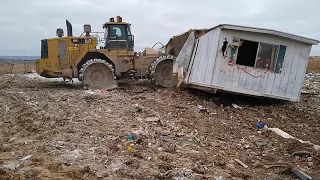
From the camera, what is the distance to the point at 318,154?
5008 millimetres

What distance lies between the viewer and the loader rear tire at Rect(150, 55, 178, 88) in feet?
36.2

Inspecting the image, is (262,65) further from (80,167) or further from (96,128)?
(80,167)

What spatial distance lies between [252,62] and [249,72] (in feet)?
1.15

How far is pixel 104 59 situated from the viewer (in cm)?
1109

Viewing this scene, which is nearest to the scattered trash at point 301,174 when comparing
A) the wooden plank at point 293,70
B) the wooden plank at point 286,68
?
the wooden plank at point 286,68

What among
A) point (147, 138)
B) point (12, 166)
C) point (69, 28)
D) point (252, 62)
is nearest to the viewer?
point (12, 166)

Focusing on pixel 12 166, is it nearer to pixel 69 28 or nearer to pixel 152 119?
pixel 152 119

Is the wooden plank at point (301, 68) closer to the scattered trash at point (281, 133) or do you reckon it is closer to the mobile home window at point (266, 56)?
the mobile home window at point (266, 56)

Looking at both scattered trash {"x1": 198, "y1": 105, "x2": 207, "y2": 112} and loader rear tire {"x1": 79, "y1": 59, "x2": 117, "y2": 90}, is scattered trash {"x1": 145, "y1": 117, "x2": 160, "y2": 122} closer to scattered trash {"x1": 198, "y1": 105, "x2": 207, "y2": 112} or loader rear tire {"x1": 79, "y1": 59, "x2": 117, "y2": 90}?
scattered trash {"x1": 198, "y1": 105, "x2": 207, "y2": 112}

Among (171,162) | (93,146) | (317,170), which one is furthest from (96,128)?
(317,170)

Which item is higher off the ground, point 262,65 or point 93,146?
point 262,65

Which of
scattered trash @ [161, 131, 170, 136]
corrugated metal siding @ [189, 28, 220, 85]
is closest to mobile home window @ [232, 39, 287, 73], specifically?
corrugated metal siding @ [189, 28, 220, 85]

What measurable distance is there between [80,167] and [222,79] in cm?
584

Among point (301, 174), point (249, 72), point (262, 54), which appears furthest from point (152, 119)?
point (262, 54)
